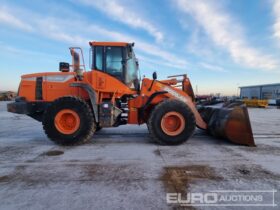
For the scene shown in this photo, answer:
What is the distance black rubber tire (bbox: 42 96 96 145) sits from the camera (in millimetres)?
5648

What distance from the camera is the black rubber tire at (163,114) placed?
5.68m

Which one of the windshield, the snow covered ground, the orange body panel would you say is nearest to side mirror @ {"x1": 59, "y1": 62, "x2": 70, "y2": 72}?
the orange body panel

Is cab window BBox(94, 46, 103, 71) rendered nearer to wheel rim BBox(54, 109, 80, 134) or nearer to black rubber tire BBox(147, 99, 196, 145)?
wheel rim BBox(54, 109, 80, 134)

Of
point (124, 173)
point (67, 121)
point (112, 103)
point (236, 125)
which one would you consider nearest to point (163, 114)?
point (112, 103)

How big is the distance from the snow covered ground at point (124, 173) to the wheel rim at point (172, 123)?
0.44 metres

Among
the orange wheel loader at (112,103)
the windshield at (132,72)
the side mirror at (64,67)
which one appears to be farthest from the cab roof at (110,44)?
the side mirror at (64,67)

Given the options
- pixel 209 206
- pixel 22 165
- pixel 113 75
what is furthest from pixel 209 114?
pixel 22 165

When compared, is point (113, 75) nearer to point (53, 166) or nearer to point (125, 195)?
point (53, 166)

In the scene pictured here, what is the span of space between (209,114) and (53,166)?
→ 15.7 feet

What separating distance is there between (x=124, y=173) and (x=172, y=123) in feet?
8.10

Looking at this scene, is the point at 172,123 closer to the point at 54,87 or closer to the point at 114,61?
the point at 114,61

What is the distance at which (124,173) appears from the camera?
370 centimetres

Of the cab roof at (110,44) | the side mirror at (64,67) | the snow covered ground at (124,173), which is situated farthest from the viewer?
the side mirror at (64,67)

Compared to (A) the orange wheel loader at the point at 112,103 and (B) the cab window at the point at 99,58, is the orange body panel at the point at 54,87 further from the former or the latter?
(B) the cab window at the point at 99,58
